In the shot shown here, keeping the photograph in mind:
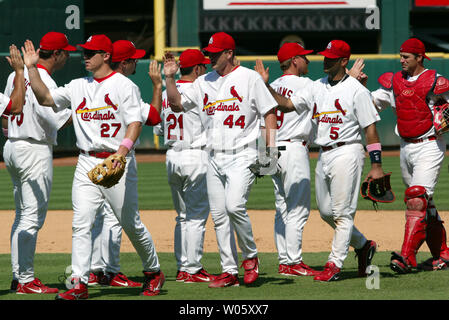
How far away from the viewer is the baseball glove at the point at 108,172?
18.5ft

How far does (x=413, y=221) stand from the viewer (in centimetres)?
721

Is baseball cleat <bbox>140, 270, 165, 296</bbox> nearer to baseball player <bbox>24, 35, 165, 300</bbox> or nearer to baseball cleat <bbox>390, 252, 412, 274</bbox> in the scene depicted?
baseball player <bbox>24, 35, 165, 300</bbox>

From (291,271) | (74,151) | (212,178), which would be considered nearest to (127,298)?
(212,178)

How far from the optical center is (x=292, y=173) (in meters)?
7.09

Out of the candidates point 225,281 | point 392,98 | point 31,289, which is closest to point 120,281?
point 31,289

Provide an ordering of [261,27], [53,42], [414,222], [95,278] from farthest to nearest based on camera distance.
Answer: [261,27], [414,222], [95,278], [53,42]

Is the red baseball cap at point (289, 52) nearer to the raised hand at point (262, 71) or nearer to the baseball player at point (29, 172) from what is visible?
Answer: the raised hand at point (262, 71)

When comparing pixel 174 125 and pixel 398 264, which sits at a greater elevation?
pixel 174 125

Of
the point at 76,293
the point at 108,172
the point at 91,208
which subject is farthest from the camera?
the point at 91,208

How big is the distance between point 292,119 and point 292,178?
550 mm

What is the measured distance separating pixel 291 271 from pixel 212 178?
1.18 meters

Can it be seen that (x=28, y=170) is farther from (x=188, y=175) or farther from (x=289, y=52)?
(x=289, y=52)

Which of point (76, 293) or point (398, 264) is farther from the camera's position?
point (398, 264)

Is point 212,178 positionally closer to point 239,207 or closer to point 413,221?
point 239,207
